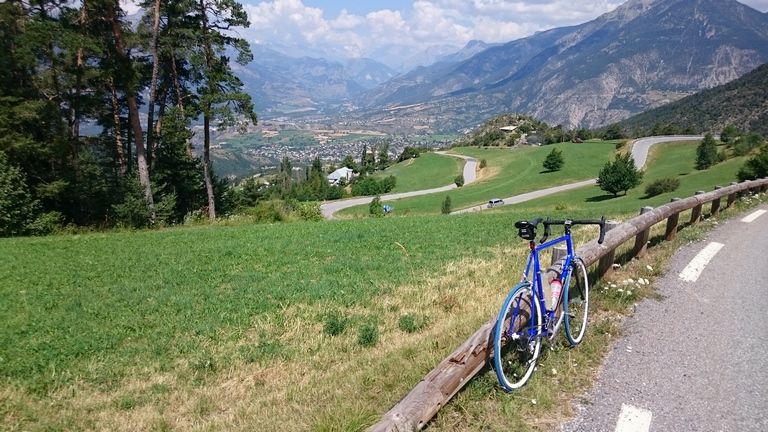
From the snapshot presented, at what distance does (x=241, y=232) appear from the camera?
61.9 feet

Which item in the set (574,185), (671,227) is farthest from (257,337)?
(574,185)

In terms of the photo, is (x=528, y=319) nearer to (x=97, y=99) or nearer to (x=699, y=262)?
(x=699, y=262)

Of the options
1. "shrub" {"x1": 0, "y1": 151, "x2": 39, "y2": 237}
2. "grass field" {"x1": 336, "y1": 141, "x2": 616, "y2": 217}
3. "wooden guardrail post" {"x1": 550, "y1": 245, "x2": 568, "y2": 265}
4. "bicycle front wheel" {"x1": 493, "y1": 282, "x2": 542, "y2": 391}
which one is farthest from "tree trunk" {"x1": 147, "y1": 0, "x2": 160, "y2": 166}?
"grass field" {"x1": 336, "y1": 141, "x2": 616, "y2": 217}

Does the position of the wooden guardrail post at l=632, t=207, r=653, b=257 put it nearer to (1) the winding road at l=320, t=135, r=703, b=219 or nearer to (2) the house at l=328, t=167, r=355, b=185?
(1) the winding road at l=320, t=135, r=703, b=219

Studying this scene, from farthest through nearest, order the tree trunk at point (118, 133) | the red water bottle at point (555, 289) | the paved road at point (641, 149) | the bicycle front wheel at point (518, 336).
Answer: the paved road at point (641, 149) < the tree trunk at point (118, 133) < the red water bottle at point (555, 289) < the bicycle front wheel at point (518, 336)

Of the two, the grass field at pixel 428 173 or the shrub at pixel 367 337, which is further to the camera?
the grass field at pixel 428 173

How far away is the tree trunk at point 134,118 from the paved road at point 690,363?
23.5 meters

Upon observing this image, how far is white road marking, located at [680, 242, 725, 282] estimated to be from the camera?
313 inches

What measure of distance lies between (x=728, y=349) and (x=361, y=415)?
4831 mm

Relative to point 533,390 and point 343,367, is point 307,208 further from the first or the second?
point 533,390

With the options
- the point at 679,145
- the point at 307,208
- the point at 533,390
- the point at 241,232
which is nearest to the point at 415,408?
the point at 533,390

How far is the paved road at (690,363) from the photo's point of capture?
3.98 metres

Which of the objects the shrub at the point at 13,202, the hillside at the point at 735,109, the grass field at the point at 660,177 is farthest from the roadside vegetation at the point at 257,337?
the hillside at the point at 735,109

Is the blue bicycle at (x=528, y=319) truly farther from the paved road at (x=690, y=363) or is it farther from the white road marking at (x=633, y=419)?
the white road marking at (x=633, y=419)
